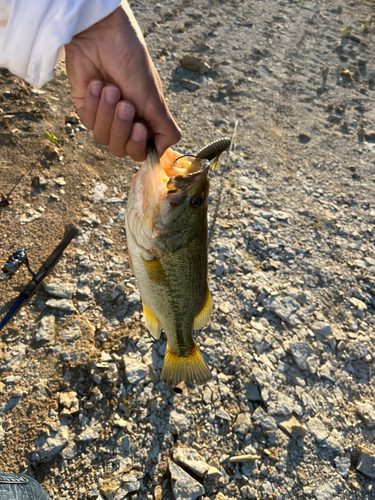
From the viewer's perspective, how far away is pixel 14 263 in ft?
10.4

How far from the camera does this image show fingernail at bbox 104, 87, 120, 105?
1695mm

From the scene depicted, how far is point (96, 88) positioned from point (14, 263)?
6.84ft

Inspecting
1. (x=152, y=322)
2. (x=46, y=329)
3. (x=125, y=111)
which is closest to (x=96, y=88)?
(x=125, y=111)

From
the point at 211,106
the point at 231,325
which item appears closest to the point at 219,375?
the point at 231,325

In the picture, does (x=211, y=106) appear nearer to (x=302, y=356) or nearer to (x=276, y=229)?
(x=276, y=229)

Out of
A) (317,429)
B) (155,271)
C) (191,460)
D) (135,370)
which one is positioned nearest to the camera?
(155,271)

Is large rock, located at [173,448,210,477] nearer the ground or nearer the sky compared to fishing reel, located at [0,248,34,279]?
nearer the ground

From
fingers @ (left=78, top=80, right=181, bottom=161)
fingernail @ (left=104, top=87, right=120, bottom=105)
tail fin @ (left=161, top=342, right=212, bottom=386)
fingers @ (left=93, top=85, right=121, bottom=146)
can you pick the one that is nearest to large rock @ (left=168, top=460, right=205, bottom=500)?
tail fin @ (left=161, top=342, right=212, bottom=386)

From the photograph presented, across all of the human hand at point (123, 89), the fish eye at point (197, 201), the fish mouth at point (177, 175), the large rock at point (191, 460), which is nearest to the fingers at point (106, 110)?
the human hand at point (123, 89)

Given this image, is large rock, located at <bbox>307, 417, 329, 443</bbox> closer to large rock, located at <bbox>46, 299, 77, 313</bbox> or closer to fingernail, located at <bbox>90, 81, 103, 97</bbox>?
large rock, located at <bbox>46, 299, 77, 313</bbox>

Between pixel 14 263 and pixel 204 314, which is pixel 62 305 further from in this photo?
pixel 204 314

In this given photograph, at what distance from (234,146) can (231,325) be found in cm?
318

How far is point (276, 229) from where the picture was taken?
4695mm

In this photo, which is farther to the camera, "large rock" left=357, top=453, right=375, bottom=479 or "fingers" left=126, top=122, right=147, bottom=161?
"large rock" left=357, top=453, right=375, bottom=479
